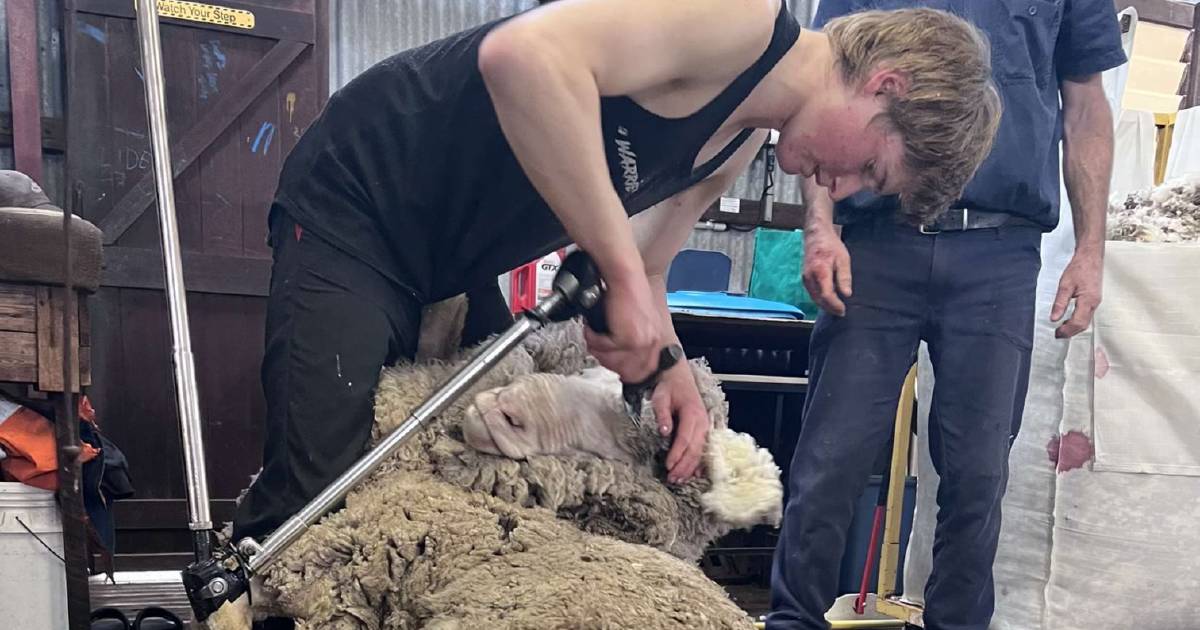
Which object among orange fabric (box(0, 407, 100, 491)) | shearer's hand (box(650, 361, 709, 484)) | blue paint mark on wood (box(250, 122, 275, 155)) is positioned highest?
blue paint mark on wood (box(250, 122, 275, 155))

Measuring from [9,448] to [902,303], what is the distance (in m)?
1.30

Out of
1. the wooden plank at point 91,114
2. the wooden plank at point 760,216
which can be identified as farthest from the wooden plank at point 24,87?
the wooden plank at point 760,216

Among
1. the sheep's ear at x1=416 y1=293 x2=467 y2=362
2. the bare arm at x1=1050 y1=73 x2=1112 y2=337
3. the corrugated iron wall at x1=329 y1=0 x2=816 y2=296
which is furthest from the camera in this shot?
the corrugated iron wall at x1=329 y1=0 x2=816 y2=296

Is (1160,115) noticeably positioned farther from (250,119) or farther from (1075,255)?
(250,119)

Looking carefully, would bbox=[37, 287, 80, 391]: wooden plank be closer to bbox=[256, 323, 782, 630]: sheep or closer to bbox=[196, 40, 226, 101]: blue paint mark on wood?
bbox=[256, 323, 782, 630]: sheep

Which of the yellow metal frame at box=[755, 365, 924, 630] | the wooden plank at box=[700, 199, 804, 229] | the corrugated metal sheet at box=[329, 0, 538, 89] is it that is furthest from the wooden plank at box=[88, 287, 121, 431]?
the yellow metal frame at box=[755, 365, 924, 630]

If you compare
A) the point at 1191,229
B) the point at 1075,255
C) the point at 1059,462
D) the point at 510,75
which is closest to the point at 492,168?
the point at 510,75

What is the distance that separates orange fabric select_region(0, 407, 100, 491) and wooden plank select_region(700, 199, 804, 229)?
1.70m

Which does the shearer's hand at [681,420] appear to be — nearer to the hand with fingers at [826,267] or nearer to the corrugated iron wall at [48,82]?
the hand with fingers at [826,267]

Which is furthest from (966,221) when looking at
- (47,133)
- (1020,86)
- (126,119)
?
(47,133)

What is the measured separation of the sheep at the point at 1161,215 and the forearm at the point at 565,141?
131cm

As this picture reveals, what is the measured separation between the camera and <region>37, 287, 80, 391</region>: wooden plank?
1.17 m

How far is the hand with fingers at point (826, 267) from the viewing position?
3.63 feet

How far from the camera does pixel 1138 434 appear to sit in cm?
145
